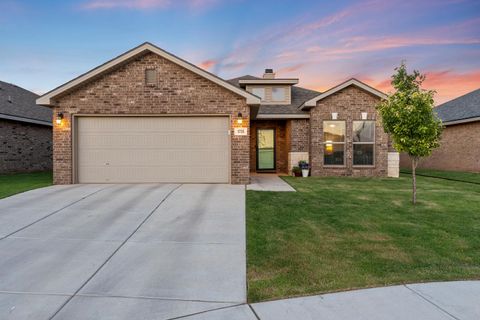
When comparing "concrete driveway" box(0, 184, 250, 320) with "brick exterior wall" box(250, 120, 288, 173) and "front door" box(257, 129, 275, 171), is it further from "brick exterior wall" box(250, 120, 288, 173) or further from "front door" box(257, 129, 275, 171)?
"front door" box(257, 129, 275, 171)

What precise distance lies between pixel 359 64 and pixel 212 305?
701 inches

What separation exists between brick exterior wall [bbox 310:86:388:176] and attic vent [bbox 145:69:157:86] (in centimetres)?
768

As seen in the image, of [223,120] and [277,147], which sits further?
[277,147]

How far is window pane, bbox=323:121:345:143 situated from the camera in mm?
13883

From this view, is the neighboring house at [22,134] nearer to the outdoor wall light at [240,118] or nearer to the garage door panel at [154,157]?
the garage door panel at [154,157]

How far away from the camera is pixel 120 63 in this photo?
32.8 feet

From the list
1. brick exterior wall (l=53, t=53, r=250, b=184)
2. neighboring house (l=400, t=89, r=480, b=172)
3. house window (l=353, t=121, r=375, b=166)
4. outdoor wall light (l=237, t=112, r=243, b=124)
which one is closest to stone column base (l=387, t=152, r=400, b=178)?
house window (l=353, t=121, r=375, b=166)

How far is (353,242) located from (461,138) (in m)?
18.1

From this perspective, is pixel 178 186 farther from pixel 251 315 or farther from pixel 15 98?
pixel 15 98

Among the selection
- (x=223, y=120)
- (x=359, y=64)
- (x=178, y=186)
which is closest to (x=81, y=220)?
(x=178, y=186)

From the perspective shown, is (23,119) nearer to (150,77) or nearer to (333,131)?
(150,77)

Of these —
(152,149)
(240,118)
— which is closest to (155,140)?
(152,149)

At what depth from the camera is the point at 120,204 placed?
721cm

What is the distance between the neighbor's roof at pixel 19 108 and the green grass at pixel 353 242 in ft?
46.4
